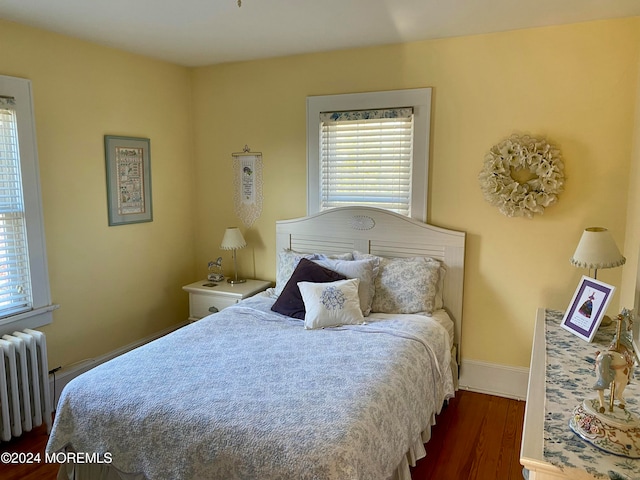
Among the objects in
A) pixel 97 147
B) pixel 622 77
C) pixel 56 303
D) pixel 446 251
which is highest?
pixel 622 77

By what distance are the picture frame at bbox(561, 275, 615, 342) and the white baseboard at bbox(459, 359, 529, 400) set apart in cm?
91

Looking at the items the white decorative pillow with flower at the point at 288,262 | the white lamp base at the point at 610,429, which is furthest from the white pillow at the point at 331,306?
the white lamp base at the point at 610,429

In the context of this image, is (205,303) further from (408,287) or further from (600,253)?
(600,253)

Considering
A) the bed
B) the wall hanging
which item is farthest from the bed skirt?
the wall hanging

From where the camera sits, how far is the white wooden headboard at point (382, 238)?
319 cm

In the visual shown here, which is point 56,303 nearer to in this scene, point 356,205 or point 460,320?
point 356,205

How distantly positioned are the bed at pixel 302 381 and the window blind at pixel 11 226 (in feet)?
3.43

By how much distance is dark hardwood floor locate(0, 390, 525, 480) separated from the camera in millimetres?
2414

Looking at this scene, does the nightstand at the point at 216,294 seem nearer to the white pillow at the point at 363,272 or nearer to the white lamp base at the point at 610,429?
the white pillow at the point at 363,272

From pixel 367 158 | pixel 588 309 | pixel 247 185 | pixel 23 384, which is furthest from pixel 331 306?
pixel 23 384

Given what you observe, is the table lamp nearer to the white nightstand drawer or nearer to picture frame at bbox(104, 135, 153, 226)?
the white nightstand drawer

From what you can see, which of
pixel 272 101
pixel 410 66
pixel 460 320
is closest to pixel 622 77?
pixel 410 66

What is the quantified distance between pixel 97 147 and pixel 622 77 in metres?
3.37

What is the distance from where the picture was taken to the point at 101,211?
334cm
